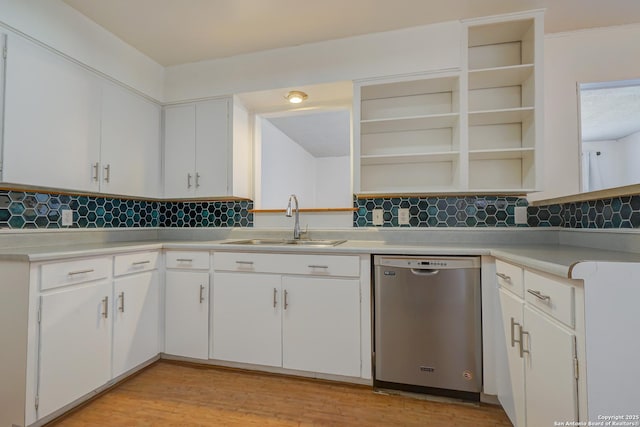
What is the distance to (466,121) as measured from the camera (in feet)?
6.66

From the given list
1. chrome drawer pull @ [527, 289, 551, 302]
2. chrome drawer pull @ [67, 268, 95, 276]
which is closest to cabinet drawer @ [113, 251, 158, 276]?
chrome drawer pull @ [67, 268, 95, 276]

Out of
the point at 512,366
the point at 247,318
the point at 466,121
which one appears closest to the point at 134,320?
the point at 247,318

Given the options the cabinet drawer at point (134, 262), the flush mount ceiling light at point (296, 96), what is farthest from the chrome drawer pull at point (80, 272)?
the flush mount ceiling light at point (296, 96)

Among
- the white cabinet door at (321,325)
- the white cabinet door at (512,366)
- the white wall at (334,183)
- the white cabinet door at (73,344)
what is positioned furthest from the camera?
the white wall at (334,183)

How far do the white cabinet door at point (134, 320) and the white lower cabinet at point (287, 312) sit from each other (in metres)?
0.45

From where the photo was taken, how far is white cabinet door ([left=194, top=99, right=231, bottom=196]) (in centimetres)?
247

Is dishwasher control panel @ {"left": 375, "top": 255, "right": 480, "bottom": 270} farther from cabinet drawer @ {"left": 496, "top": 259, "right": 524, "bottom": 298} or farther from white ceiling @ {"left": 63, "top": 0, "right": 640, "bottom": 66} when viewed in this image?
white ceiling @ {"left": 63, "top": 0, "right": 640, "bottom": 66}

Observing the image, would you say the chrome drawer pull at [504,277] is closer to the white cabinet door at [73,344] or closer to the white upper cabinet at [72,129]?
the white cabinet door at [73,344]

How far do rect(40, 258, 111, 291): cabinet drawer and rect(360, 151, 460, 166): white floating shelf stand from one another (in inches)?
71.3

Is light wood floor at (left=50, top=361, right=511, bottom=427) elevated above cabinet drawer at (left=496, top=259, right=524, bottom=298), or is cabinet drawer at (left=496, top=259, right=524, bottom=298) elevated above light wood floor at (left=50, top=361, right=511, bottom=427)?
cabinet drawer at (left=496, top=259, right=524, bottom=298)

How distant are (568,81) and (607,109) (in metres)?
0.31

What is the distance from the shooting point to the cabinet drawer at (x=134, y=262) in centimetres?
186

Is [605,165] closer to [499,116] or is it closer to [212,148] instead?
[499,116]

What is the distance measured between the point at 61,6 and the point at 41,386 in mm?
2134
